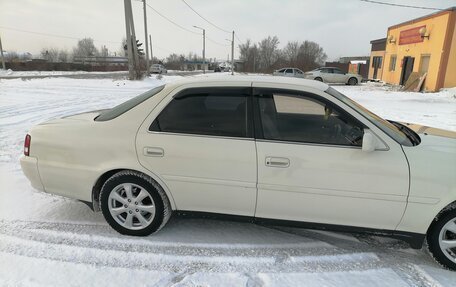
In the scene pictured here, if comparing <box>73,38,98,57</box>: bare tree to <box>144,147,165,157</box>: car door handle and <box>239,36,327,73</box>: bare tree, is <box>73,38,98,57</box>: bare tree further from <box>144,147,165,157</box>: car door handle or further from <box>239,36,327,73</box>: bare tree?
<box>144,147,165,157</box>: car door handle

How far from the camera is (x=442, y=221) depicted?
110 inches

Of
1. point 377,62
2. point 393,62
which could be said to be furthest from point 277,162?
point 377,62

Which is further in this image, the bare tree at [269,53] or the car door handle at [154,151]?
the bare tree at [269,53]

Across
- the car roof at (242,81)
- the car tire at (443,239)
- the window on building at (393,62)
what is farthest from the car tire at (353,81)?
the car tire at (443,239)

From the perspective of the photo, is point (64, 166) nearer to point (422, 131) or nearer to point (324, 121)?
point (324, 121)

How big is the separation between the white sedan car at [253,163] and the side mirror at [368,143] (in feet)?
0.04

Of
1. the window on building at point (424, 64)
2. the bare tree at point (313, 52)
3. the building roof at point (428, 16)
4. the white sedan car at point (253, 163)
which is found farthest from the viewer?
the bare tree at point (313, 52)

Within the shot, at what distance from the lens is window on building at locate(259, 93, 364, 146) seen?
2.90 metres

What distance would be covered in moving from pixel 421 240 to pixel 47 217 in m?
3.89

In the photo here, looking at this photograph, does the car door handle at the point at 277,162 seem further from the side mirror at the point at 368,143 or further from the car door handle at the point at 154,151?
the car door handle at the point at 154,151

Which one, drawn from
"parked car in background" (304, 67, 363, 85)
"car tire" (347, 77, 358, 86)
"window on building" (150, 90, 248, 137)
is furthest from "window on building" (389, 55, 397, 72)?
"window on building" (150, 90, 248, 137)

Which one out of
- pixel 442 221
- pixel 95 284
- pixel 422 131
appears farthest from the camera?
pixel 422 131

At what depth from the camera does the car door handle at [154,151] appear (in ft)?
10.00

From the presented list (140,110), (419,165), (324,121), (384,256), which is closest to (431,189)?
(419,165)
